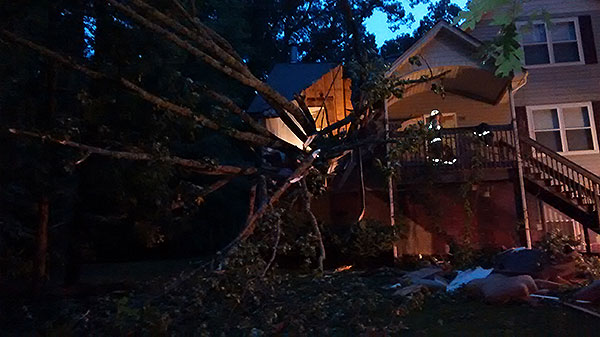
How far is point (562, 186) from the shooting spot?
44.2 ft

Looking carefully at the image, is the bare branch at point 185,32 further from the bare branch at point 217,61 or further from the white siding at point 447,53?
the white siding at point 447,53

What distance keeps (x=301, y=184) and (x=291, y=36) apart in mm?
22911

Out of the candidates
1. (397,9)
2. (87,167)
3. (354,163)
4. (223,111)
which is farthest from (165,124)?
(397,9)

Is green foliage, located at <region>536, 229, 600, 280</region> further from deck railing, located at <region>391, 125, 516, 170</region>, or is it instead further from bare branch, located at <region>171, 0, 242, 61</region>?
bare branch, located at <region>171, 0, 242, 61</region>

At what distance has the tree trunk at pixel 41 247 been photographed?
32.9 feet

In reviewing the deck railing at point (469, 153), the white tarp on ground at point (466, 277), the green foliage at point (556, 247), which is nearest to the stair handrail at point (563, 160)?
the deck railing at point (469, 153)

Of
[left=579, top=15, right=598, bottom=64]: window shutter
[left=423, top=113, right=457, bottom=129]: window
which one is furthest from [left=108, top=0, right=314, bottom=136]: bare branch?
[left=579, top=15, right=598, bottom=64]: window shutter

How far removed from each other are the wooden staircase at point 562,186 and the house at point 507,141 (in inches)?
1.0

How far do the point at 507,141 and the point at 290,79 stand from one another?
6431 millimetres

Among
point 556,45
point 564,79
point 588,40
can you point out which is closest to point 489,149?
point 564,79

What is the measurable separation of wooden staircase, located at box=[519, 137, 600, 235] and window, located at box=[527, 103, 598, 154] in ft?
6.12

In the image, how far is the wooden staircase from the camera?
12.9 metres

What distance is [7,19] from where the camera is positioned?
9.14 m

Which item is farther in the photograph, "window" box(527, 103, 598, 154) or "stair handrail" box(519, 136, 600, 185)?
"window" box(527, 103, 598, 154)
